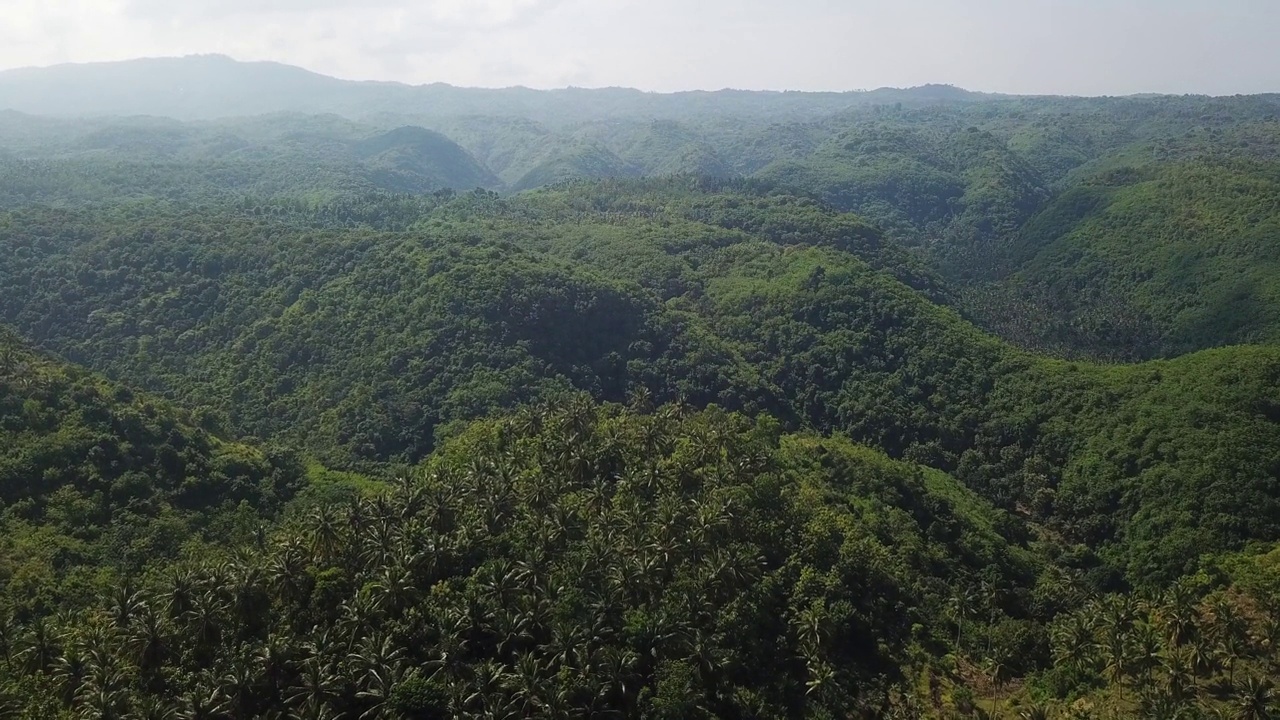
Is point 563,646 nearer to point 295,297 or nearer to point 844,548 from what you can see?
point 844,548

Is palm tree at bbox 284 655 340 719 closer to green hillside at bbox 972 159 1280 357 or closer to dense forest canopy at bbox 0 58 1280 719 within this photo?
dense forest canopy at bbox 0 58 1280 719

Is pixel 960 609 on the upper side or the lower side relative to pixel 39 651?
lower

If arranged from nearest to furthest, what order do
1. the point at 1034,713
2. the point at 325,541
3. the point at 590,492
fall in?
1. the point at 1034,713
2. the point at 325,541
3. the point at 590,492

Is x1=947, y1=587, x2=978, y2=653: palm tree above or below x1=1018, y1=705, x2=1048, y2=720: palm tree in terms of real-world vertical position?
below

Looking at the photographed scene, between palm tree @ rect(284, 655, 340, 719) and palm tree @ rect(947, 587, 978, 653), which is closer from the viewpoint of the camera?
palm tree @ rect(284, 655, 340, 719)

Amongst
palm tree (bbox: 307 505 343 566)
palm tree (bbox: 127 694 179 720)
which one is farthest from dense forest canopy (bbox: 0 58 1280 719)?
palm tree (bbox: 307 505 343 566)

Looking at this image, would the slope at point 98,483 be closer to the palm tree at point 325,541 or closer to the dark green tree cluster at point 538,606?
the dark green tree cluster at point 538,606

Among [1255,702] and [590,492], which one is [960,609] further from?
[590,492]

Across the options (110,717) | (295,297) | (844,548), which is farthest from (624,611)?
(295,297)

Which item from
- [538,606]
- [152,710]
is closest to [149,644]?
[152,710]
